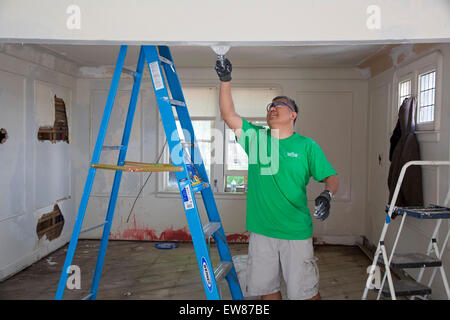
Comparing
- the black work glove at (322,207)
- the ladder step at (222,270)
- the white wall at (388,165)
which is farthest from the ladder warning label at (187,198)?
the white wall at (388,165)

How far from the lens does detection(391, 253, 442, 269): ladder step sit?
2.53 m

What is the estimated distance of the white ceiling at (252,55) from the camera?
4.31 meters

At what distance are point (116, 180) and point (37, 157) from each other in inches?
76.3

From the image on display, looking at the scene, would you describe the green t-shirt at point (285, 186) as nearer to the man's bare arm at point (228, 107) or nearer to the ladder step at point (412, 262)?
the man's bare arm at point (228, 107)

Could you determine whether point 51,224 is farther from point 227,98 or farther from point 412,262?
point 412,262

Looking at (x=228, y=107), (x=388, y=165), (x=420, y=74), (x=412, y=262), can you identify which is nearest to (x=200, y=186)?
(x=228, y=107)

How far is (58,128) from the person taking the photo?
4977mm

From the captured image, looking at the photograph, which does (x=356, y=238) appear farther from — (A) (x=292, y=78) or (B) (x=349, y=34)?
(B) (x=349, y=34)

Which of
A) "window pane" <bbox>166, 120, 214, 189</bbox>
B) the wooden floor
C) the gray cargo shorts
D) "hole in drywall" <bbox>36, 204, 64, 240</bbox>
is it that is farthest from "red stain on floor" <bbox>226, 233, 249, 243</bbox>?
the gray cargo shorts

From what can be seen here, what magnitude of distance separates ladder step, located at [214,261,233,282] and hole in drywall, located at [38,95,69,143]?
2891 mm

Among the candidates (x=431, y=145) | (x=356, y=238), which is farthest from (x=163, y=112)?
(x=356, y=238)

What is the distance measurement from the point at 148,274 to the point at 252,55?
2.67 m

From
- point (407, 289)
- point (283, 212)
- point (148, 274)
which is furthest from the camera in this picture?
point (148, 274)

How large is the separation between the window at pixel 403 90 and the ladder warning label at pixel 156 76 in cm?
270
